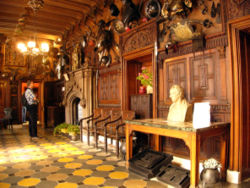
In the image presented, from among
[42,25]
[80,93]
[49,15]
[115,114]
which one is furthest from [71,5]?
[115,114]

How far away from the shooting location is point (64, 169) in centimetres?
364

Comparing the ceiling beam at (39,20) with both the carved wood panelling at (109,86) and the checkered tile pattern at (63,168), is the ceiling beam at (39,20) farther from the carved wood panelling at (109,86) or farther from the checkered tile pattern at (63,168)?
the checkered tile pattern at (63,168)

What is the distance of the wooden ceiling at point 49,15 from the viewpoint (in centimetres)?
686

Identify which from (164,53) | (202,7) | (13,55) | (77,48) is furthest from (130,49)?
(13,55)

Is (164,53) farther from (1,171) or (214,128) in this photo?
(1,171)

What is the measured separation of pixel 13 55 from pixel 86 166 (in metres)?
8.61

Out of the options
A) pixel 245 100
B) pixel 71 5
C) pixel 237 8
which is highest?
pixel 71 5

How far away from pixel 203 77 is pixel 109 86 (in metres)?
3.29

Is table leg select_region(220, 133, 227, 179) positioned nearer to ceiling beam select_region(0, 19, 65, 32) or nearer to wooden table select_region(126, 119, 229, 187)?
wooden table select_region(126, 119, 229, 187)

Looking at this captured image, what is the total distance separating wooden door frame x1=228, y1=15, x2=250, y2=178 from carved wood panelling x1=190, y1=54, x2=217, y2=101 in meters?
0.35

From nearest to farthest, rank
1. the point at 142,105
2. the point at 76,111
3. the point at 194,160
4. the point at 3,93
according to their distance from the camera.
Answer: the point at 194,160 < the point at 142,105 < the point at 76,111 < the point at 3,93

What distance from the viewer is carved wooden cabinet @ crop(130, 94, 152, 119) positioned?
15.0ft

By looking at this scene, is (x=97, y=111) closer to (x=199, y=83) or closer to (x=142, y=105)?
(x=142, y=105)

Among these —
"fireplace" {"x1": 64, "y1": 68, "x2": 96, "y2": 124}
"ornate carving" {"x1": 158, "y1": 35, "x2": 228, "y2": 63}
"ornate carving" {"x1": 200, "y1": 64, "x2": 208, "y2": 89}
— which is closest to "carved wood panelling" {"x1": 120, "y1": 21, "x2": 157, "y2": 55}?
"ornate carving" {"x1": 158, "y1": 35, "x2": 228, "y2": 63}
